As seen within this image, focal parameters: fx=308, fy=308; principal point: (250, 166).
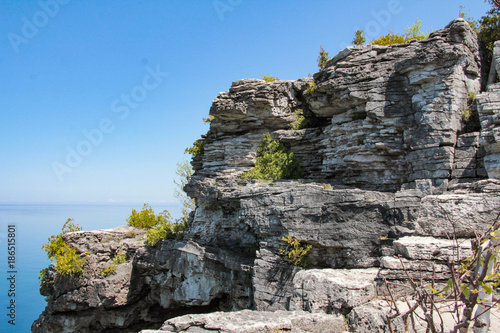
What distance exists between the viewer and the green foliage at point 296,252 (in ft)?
37.3

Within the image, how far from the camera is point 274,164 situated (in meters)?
15.8

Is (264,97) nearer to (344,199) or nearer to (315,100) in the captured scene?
(315,100)

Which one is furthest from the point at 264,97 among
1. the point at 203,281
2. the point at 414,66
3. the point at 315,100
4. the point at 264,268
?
the point at 203,281

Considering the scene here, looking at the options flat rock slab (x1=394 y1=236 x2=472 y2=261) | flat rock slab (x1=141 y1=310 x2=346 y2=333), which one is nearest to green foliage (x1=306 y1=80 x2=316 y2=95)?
flat rock slab (x1=394 y1=236 x2=472 y2=261)

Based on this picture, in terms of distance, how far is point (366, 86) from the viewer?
13.8 meters

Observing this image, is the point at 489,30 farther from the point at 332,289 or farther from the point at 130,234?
the point at 130,234

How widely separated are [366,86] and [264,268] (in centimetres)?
902

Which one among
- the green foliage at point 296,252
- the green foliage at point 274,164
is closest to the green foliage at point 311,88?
the green foliage at point 274,164

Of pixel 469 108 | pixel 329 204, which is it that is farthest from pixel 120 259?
pixel 469 108

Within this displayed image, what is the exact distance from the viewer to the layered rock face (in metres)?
9.10

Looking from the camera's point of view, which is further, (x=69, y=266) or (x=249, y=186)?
(x=69, y=266)

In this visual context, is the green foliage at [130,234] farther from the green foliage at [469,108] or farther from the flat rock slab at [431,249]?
the green foliage at [469,108]

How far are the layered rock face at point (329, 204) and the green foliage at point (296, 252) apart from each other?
0.25 m

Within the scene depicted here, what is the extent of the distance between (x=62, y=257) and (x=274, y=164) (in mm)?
11698
